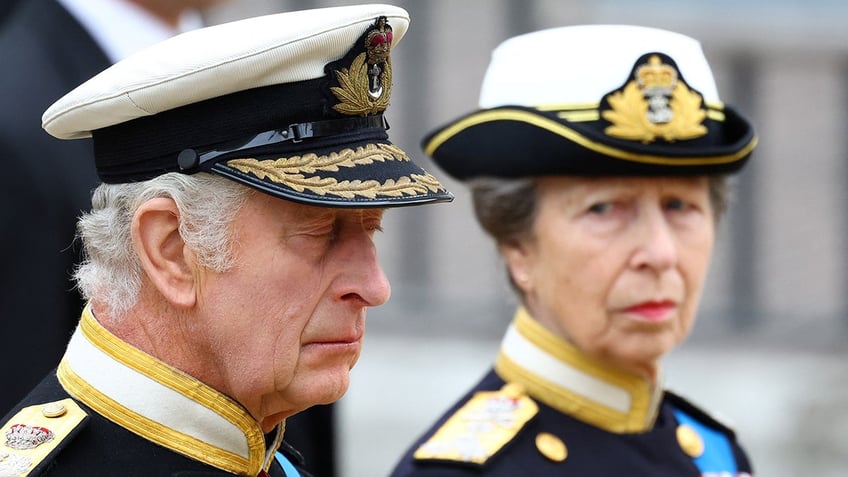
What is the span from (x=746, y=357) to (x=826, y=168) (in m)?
1.36

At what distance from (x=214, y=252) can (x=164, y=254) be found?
0.10 m

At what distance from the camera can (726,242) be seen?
9.81m

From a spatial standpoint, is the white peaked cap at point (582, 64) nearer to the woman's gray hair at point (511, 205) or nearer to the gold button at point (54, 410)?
the woman's gray hair at point (511, 205)

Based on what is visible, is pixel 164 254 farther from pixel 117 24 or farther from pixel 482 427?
pixel 117 24

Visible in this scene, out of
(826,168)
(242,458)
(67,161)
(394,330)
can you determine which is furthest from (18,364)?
(826,168)

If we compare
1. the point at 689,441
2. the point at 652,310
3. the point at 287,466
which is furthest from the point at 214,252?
the point at 689,441

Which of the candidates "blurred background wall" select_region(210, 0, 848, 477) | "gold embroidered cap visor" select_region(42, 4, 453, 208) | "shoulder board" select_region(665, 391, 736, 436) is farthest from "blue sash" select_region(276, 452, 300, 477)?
"blurred background wall" select_region(210, 0, 848, 477)

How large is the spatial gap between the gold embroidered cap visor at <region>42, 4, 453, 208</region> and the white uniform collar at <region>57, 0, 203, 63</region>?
1617 mm

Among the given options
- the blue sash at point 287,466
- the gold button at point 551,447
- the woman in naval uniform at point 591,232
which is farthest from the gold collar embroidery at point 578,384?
the blue sash at point 287,466

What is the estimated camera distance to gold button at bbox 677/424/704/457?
14.3 ft

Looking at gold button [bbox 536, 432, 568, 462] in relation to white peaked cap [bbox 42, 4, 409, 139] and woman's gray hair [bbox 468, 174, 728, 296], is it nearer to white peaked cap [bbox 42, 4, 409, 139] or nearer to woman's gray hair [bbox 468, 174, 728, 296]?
woman's gray hair [bbox 468, 174, 728, 296]

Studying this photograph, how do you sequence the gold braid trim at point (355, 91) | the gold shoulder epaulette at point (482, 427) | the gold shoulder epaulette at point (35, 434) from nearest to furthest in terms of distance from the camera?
the gold shoulder epaulette at point (35, 434), the gold braid trim at point (355, 91), the gold shoulder epaulette at point (482, 427)

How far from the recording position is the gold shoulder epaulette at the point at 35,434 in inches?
106

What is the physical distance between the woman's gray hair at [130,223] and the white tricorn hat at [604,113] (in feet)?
4.86
